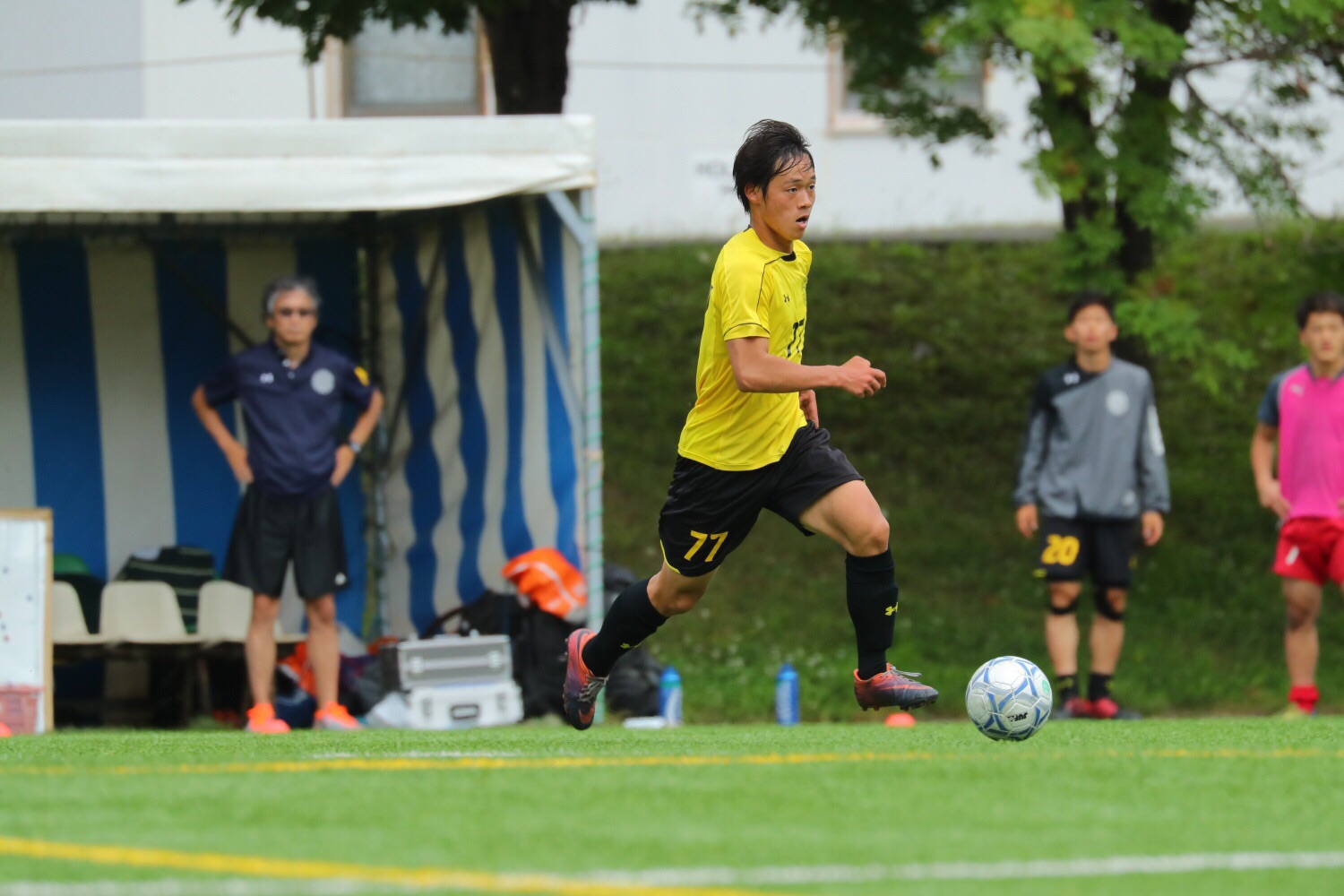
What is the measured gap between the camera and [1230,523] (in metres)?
13.6

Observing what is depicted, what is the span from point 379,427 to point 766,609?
288 cm

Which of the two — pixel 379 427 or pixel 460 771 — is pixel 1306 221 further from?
pixel 460 771

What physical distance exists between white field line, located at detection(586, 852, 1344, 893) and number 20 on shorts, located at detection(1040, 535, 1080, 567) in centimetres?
601

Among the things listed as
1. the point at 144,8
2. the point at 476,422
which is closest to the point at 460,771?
the point at 476,422

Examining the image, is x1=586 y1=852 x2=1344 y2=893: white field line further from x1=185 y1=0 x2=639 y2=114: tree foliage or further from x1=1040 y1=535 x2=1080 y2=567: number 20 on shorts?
x1=185 y1=0 x2=639 y2=114: tree foliage

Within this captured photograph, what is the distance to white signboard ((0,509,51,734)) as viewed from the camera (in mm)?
8406

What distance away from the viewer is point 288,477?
9141 mm

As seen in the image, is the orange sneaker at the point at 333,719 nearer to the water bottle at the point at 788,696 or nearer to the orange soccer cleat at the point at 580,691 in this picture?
the water bottle at the point at 788,696

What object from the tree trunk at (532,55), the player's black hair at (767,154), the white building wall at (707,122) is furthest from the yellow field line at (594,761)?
the white building wall at (707,122)

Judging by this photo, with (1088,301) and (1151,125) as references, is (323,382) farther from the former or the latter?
(1151,125)

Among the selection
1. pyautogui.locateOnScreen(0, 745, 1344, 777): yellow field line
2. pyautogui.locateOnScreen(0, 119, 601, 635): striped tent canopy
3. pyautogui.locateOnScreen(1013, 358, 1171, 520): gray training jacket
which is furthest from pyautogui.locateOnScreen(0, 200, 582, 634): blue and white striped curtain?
pyautogui.locateOnScreen(0, 745, 1344, 777): yellow field line

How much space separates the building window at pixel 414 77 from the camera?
19219 mm

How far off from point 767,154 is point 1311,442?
4.51 metres

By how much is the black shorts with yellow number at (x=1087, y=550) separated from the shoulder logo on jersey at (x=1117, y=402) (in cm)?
56
